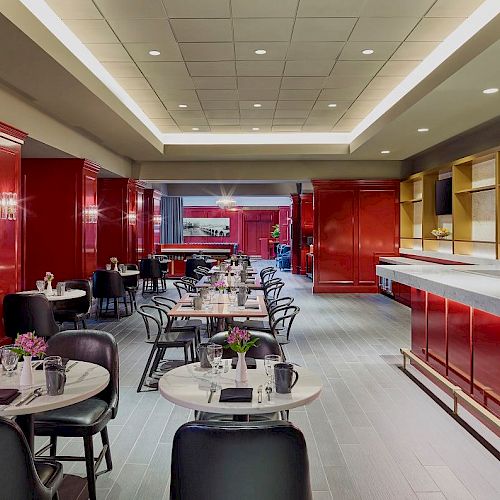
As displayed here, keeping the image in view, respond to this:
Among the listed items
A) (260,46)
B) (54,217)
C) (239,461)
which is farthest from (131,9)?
(54,217)

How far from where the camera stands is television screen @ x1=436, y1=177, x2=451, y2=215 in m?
9.91

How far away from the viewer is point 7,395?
2.42 metres

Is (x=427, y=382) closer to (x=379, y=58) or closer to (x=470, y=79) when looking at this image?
(x=470, y=79)

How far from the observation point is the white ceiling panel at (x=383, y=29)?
17.1 ft

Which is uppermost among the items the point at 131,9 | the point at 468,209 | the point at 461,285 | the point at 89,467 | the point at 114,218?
the point at 131,9

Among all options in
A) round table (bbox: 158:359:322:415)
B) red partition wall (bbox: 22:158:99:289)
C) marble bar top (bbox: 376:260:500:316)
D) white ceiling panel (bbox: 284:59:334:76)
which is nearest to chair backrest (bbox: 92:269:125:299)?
red partition wall (bbox: 22:158:99:289)

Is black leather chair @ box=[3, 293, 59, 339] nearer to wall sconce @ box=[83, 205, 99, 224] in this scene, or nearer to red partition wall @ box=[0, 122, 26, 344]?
red partition wall @ box=[0, 122, 26, 344]

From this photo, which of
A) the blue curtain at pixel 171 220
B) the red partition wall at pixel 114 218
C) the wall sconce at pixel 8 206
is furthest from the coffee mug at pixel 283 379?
the blue curtain at pixel 171 220

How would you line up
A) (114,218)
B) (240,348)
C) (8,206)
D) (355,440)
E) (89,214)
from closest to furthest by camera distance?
1. (240,348)
2. (355,440)
3. (8,206)
4. (89,214)
5. (114,218)

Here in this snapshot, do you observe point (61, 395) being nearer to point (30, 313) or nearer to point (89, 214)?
point (30, 313)

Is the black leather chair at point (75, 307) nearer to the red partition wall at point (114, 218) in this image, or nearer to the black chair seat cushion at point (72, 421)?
the black chair seat cushion at point (72, 421)

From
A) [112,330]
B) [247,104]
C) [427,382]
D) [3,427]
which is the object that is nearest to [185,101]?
[247,104]

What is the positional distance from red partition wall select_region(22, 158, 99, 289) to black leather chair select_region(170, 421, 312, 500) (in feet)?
26.3

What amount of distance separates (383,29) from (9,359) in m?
4.71
